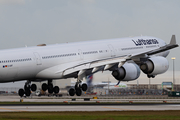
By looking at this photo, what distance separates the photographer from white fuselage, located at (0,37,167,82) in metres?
43.2

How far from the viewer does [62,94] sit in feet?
354

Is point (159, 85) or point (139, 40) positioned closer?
point (139, 40)

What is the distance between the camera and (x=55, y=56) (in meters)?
46.1

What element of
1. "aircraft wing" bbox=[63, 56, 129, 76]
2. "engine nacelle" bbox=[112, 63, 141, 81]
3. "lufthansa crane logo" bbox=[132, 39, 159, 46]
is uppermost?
"lufthansa crane logo" bbox=[132, 39, 159, 46]

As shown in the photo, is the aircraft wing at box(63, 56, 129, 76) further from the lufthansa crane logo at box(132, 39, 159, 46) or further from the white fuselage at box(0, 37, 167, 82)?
the lufthansa crane logo at box(132, 39, 159, 46)

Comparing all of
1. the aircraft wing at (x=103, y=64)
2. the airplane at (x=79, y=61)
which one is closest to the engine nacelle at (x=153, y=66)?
the airplane at (x=79, y=61)

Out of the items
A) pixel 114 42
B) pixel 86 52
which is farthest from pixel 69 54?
pixel 114 42

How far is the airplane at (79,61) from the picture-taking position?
43.3 meters

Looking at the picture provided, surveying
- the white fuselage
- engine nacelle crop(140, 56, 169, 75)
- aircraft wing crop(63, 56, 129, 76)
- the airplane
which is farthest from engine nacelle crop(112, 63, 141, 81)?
aircraft wing crop(63, 56, 129, 76)

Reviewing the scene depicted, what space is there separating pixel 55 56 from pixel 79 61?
322 centimetres

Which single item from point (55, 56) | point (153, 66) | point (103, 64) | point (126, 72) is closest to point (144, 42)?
point (126, 72)
